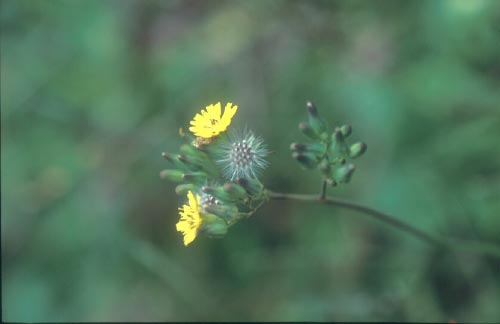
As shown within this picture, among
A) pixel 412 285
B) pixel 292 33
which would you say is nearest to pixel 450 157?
pixel 412 285


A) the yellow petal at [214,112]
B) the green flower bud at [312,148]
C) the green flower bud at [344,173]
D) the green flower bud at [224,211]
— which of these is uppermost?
the yellow petal at [214,112]

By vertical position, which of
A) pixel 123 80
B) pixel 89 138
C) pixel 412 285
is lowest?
pixel 412 285

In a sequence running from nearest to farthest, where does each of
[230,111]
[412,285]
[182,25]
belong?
[230,111] → [412,285] → [182,25]

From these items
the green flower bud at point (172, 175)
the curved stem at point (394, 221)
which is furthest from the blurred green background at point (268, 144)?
the green flower bud at point (172, 175)

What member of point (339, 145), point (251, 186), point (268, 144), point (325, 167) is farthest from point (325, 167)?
point (268, 144)

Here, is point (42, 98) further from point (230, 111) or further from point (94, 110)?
point (230, 111)

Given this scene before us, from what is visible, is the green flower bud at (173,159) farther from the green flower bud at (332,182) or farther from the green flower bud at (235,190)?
the green flower bud at (332,182)

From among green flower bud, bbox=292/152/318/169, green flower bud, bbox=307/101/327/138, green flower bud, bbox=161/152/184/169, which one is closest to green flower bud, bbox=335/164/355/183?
green flower bud, bbox=292/152/318/169

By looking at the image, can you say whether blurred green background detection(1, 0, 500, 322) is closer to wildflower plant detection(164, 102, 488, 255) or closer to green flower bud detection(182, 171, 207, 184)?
wildflower plant detection(164, 102, 488, 255)

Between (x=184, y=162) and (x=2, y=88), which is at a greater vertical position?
(x=2, y=88)
